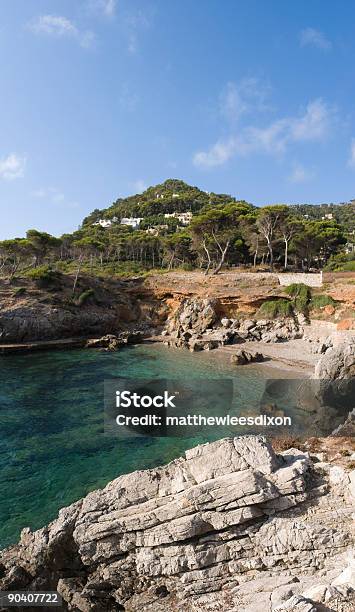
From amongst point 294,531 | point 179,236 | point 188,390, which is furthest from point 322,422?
point 179,236

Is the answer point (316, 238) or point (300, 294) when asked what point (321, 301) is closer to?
point (300, 294)

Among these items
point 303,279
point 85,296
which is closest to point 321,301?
point 303,279

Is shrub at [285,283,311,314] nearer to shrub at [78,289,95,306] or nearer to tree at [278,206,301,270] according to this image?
tree at [278,206,301,270]

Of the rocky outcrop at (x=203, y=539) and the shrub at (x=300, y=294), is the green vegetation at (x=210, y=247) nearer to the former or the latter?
the shrub at (x=300, y=294)

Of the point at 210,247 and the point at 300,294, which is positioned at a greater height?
the point at 210,247

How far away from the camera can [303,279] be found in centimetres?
3278

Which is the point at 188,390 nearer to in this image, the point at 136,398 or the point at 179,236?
the point at 136,398

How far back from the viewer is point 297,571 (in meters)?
6.49

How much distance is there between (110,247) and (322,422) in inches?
1857

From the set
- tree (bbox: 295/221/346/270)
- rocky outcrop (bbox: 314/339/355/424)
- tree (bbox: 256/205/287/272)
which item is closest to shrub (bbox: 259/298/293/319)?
tree (bbox: 256/205/287/272)

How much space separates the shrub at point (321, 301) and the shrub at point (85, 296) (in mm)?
22523

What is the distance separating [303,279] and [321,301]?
3.52 m

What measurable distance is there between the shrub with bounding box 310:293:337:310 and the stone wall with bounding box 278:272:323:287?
178 cm

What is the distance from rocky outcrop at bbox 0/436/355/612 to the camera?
655 cm
